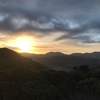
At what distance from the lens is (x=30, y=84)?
35.5 metres

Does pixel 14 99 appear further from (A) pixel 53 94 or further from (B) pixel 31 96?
(A) pixel 53 94

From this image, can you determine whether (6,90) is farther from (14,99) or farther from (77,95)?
(77,95)

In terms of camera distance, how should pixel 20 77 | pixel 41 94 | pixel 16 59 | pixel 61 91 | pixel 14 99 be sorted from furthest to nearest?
pixel 16 59, pixel 20 77, pixel 61 91, pixel 41 94, pixel 14 99

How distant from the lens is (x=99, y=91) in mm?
34625

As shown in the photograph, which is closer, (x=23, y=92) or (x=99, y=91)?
(x=23, y=92)

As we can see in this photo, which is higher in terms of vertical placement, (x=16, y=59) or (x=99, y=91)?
(x=16, y=59)

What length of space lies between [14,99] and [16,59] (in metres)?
65.5

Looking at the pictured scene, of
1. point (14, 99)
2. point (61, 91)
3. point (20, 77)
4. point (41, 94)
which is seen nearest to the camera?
point (14, 99)

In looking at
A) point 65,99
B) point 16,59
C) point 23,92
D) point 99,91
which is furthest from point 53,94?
point 16,59

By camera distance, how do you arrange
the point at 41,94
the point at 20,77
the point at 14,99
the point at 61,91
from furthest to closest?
the point at 20,77
the point at 61,91
the point at 41,94
the point at 14,99

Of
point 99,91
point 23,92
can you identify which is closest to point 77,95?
point 99,91

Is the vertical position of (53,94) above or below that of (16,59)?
below

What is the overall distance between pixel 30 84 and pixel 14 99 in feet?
21.7

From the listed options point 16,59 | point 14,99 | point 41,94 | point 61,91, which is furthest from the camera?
point 16,59
